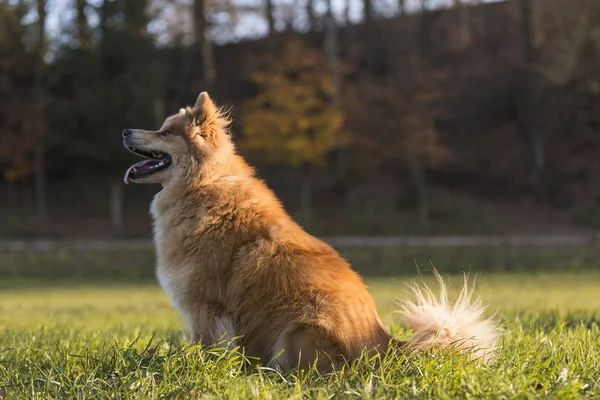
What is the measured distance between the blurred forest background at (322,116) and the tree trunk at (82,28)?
75 millimetres

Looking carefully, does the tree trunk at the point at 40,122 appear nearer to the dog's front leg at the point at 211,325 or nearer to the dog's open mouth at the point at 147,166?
the dog's open mouth at the point at 147,166

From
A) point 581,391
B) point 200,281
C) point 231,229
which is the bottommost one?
point 581,391

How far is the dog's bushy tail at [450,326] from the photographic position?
15.5 feet

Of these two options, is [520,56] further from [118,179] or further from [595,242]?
[118,179]

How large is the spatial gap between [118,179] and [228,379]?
2855cm

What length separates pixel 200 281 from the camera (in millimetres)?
4883

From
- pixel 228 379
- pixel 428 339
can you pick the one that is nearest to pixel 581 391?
pixel 428 339

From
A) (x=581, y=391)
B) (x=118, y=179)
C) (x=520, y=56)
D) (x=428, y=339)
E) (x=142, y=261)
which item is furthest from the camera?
(x=520, y=56)

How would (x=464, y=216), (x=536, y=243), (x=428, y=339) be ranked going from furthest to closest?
1. (x=464, y=216)
2. (x=536, y=243)
3. (x=428, y=339)

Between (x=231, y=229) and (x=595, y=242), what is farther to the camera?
(x=595, y=242)

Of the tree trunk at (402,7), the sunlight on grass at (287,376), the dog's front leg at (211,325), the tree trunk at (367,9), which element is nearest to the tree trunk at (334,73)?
the tree trunk at (367,9)

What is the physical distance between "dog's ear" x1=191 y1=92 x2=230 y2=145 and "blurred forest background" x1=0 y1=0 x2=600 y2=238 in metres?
21.4

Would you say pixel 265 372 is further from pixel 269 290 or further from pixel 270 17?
pixel 270 17

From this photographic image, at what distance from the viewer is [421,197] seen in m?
30.0
